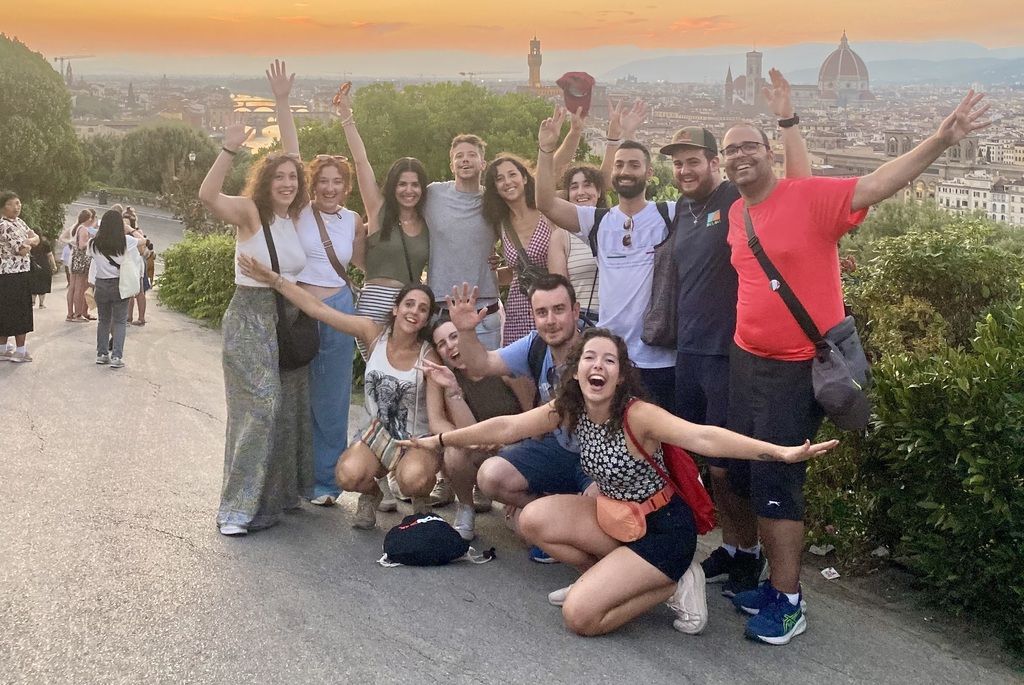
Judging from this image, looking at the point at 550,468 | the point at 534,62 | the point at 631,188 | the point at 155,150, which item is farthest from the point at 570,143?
the point at 155,150

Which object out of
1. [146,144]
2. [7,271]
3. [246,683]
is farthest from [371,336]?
[146,144]

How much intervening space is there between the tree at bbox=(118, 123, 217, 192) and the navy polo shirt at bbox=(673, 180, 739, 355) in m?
78.3

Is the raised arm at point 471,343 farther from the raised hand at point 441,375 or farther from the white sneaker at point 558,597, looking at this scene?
the white sneaker at point 558,597

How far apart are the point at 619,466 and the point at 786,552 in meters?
0.79

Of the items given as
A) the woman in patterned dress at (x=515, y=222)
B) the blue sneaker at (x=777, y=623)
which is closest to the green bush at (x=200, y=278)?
the woman in patterned dress at (x=515, y=222)

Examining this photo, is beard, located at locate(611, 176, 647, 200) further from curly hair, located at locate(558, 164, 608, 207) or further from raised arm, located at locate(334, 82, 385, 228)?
raised arm, located at locate(334, 82, 385, 228)

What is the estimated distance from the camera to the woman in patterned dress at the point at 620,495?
475 centimetres

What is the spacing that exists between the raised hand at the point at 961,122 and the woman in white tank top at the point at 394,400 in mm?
2886

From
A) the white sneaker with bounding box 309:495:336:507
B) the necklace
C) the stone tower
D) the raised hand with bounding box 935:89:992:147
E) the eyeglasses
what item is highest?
the stone tower

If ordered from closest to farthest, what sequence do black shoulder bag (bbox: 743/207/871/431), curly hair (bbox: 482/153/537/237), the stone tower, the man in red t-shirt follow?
black shoulder bag (bbox: 743/207/871/431) → the man in red t-shirt → curly hair (bbox: 482/153/537/237) → the stone tower

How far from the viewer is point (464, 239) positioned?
6809 millimetres

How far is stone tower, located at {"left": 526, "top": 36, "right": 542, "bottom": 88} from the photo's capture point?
57.5m

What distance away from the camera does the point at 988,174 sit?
91.1 ft

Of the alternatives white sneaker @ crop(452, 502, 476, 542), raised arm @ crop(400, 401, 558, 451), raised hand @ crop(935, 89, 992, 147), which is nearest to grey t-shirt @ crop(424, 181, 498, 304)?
white sneaker @ crop(452, 502, 476, 542)
